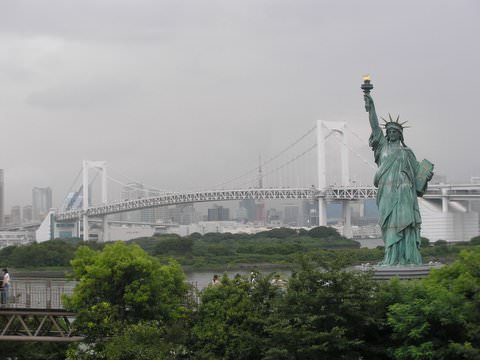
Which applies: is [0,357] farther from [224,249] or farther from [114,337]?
[224,249]

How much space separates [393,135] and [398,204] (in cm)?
117

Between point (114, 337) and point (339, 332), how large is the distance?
9.94 feet

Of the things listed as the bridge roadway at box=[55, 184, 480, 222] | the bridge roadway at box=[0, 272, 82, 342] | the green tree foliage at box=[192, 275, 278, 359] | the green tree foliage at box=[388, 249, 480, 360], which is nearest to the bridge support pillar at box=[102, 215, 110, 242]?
the bridge roadway at box=[55, 184, 480, 222]

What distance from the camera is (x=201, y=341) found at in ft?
34.8

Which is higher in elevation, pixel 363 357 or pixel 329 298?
pixel 329 298

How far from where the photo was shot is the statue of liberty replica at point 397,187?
12.8m

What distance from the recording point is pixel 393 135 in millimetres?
13117

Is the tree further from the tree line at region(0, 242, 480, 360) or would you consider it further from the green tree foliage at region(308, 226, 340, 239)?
the tree line at region(0, 242, 480, 360)

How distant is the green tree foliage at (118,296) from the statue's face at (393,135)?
4.47 metres

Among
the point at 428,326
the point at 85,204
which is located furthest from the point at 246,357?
the point at 85,204

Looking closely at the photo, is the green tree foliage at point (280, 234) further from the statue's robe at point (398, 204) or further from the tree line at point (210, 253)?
the statue's robe at point (398, 204)

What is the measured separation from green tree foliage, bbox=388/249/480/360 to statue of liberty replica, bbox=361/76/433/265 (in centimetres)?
259

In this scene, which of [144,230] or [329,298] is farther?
[144,230]

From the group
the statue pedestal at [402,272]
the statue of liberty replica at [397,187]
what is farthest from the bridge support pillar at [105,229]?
the statue pedestal at [402,272]
